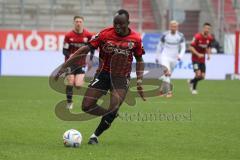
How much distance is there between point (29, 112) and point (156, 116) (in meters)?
3.10

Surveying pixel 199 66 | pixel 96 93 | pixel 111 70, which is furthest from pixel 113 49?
pixel 199 66

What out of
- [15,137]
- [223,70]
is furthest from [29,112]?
[223,70]

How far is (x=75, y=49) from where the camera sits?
1764 cm

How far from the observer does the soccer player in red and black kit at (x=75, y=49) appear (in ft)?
57.4

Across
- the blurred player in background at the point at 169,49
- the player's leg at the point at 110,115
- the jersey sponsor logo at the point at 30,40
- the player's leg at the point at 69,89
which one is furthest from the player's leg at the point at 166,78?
the jersey sponsor logo at the point at 30,40

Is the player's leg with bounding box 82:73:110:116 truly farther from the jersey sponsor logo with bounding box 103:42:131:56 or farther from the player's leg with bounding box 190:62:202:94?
the player's leg with bounding box 190:62:202:94

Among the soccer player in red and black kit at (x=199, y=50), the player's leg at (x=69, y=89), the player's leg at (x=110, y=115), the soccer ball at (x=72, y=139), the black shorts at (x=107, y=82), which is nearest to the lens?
the soccer ball at (x=72, y=139)

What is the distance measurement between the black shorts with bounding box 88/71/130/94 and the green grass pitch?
3.11 ft

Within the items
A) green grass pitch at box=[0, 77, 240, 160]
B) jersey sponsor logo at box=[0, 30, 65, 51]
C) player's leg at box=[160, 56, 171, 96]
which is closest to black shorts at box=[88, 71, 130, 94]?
green grass pitch at box=[0, 77, 240, 160]

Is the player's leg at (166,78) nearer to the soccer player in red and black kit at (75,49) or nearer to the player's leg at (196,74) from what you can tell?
the player's leg at (196,74)

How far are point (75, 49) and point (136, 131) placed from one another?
16.8ft

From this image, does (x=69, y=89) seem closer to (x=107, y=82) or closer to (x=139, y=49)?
(x=107, y=82)

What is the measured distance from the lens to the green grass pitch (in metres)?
10.0

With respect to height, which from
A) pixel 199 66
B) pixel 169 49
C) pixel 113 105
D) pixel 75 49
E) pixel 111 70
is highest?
pixel 111 70
